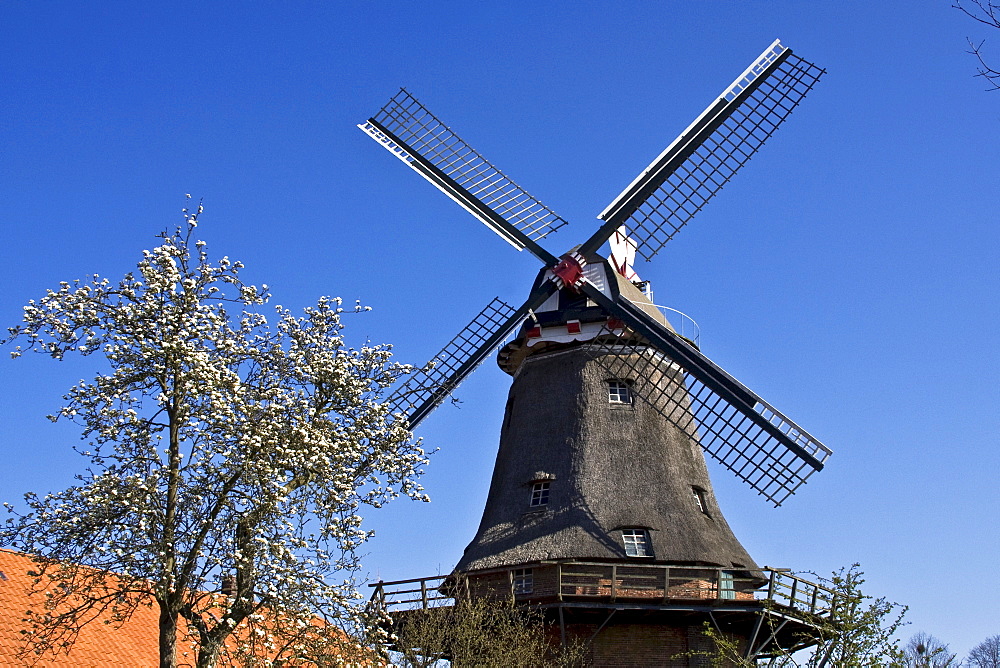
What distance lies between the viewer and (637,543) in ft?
70.5

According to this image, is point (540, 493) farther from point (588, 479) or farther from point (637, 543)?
point (637, 543)

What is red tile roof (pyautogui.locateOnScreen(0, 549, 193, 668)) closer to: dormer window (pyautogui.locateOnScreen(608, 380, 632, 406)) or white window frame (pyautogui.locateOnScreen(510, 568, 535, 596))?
white window frame (pyautogui.locateOnScreen(510, 568, 535, 596))

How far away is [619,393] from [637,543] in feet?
13.5

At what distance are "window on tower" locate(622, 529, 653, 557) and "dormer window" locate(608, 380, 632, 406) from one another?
3492 mm

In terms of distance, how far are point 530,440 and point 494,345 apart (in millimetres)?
2744

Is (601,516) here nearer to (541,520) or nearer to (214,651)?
(541,520)

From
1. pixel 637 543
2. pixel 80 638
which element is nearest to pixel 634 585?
pixel 637 543

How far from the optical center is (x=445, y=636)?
19.9 m

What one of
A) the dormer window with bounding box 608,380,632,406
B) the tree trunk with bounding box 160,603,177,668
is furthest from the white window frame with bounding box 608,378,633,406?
the tree trunk with bounding box 160,603,177,668

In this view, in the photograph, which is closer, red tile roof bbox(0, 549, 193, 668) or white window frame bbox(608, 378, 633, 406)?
red tile roof bbox(0, 549, 193, 668)

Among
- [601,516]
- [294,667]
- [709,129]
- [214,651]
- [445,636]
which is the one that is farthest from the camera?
[709,129]

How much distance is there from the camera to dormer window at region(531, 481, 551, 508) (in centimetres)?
2273

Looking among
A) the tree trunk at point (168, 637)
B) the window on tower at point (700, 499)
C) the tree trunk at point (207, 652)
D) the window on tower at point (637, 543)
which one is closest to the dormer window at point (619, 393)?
the window on tower at point (700, 499)

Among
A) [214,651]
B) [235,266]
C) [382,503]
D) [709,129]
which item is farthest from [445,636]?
[709,129]
